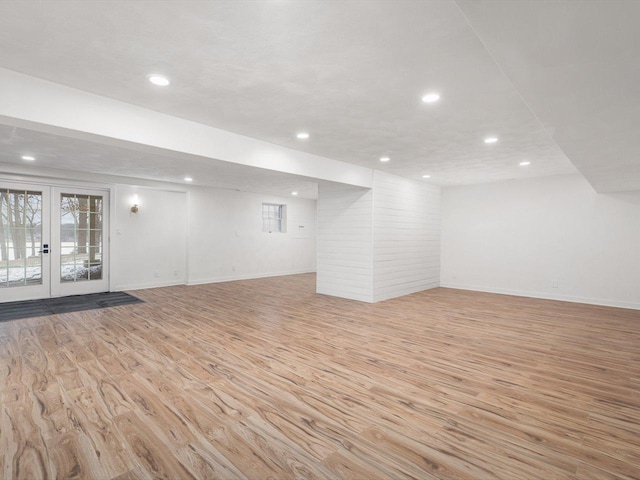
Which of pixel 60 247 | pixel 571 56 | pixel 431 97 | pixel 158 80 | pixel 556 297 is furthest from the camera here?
pixel 556 297

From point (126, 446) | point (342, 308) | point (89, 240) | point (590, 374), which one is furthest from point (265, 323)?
point (89, 240)

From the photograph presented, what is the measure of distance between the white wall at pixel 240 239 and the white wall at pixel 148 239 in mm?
284

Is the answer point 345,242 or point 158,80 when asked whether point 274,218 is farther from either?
point 158,80

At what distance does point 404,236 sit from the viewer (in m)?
7.11

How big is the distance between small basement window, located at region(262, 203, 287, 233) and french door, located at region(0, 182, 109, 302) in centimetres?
413

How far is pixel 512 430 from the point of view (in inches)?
85.9

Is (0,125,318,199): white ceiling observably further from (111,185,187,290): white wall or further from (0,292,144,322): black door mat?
(0,292,144,322): black door mat

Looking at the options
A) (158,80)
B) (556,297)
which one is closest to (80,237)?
(158,80)

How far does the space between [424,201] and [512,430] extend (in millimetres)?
6149

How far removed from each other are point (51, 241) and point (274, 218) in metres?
5.52

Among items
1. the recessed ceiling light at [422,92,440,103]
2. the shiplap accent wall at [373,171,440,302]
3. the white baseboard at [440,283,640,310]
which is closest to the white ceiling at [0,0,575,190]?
the recessed ceiling light at [422,92,440,103]

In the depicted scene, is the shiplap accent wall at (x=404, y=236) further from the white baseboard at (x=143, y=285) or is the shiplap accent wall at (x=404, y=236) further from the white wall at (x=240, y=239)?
the white baseboard at (x=143, y=285)

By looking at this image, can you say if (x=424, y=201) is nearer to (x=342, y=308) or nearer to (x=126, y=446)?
(x=342, y=308)

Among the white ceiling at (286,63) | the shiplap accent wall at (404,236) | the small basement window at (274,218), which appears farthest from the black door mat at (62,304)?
the shiplap accent wall at (404,236)
